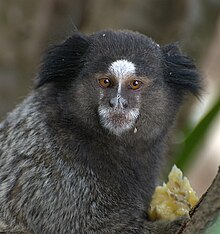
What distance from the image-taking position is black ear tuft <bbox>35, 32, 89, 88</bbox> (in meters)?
4.51

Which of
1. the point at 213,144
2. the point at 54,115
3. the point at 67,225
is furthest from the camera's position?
the point at 213,144

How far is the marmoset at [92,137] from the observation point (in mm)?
4242

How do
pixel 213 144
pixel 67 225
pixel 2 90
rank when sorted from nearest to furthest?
pixel 67 225 → pixel 2 90 → pixel 213 144

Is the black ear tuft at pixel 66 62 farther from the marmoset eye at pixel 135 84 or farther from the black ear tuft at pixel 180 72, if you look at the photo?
the black ear tuft at pixel 180 72

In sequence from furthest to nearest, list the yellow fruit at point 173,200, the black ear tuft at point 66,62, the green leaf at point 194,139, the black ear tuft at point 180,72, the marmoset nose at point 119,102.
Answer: the green leaf at point 194,139, the black ear tuft at point 180,72, the black ear tuft at point 66,62, the yellow fruit at point 173,200, the marmoset nose at point 119,102

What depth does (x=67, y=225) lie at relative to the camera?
421cm

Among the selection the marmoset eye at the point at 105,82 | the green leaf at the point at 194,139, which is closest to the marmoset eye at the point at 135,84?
the marmoset eye at the point at 105,82

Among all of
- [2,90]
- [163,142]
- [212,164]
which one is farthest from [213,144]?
[163,142]

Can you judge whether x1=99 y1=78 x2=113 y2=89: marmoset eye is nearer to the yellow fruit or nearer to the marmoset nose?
the marmoset nose

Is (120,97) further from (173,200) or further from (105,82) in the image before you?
(173,200)

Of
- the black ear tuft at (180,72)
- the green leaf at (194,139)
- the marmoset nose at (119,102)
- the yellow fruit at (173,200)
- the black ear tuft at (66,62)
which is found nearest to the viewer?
the marmoset nose at (119,102)

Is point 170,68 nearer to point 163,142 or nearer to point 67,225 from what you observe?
point 163,142

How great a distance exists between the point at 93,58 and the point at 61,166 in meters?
0.63

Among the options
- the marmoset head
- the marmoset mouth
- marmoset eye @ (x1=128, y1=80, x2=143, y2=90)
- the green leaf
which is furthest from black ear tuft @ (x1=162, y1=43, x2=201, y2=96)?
the green leaf
